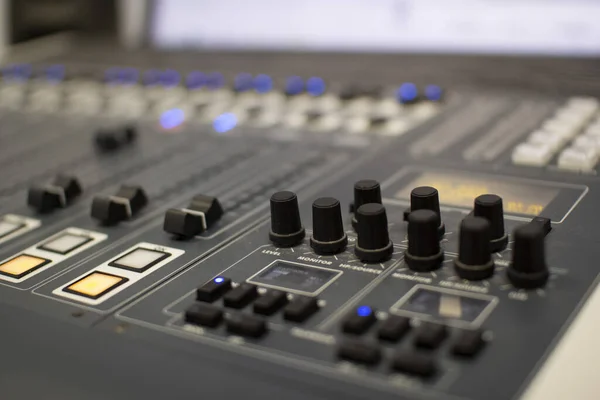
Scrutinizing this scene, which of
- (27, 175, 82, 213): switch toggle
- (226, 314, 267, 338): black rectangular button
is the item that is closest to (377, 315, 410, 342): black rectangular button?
(226, 314, 267, 338): black rectangular button

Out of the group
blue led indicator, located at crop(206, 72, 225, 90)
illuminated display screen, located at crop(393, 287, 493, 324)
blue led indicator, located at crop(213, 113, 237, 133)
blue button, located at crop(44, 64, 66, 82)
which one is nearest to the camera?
illuminated display screen, located at crop(393, 287, 493, 324)

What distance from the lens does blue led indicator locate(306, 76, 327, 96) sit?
183 centimetres

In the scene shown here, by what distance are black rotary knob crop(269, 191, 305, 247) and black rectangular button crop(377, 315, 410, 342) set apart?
0.94 feet

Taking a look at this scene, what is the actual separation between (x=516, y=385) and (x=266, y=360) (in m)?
0.24

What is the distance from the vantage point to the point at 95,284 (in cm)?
94

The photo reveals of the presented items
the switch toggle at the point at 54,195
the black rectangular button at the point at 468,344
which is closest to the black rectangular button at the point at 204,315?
the black rectangular button at the point at 468,344

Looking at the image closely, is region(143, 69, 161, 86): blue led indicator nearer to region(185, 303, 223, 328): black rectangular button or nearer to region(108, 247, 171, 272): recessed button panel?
region(108, 247, 171, 272): recessed button panel

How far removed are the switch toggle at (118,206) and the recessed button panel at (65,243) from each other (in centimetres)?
5

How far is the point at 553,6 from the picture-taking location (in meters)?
1.73

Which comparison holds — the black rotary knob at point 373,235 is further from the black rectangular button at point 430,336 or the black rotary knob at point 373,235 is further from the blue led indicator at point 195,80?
the blue led indicator at point 195,80

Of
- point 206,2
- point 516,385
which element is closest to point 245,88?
point 206,2

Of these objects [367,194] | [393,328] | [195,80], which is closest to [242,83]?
[195,80]

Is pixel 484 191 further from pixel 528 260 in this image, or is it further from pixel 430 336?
pixel 430 336

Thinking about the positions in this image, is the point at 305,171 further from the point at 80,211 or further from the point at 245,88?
the point at 245,88
